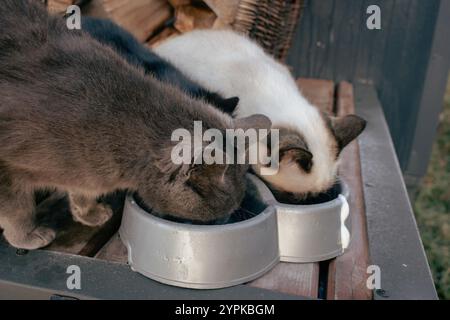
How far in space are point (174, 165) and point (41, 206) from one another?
0.81m

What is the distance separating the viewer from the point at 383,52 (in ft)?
11.5

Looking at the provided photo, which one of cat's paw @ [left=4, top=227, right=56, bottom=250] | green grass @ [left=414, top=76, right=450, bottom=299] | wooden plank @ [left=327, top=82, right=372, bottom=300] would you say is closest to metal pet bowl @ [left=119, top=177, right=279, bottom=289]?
wooden plank @ [left=327, top=82, right=372, bottom=300]

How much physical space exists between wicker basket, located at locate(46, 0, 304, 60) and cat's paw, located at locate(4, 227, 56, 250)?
1126mm

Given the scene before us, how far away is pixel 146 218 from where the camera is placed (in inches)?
58.4

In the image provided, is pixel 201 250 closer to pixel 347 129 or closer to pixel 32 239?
pixel 32 239

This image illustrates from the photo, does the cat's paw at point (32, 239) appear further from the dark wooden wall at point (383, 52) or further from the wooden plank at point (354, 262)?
the dark wooden wall at point (383, 52)

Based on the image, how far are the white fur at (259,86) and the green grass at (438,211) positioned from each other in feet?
4.28

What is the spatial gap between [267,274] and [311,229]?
0.19 m

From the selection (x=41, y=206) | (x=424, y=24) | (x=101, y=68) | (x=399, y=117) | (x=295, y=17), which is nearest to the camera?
(x=101, y=68)

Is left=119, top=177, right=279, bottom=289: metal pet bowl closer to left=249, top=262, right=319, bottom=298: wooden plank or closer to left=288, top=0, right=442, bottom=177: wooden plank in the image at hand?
left=249, top=262, right=319, bottom=298: wooden plank

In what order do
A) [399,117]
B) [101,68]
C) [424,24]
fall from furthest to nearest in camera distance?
1. [399,117]
2. [424,24]
3. [101,68]

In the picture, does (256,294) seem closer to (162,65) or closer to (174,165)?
(174,165)

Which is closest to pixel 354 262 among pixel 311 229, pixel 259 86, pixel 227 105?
pixel 311 229
